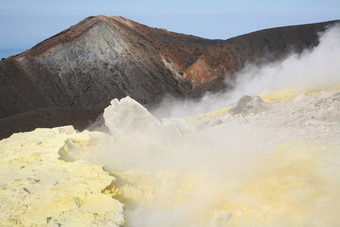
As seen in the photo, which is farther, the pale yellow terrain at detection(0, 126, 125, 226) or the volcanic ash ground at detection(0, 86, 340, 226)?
the volcanic ash ground at detection(0, 86, 340, 226)

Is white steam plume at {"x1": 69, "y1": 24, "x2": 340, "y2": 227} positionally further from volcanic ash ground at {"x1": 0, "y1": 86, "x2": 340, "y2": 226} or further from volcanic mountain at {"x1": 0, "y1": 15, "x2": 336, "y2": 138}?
volcanic mountain at {"x1": 0, "y1": 15, "x2": 336, "y2": 138}

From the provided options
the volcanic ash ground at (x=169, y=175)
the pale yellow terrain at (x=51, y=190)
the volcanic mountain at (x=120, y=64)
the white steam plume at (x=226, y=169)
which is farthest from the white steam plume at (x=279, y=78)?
the pale yellow terrain at (x=51, y=190)

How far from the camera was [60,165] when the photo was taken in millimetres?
4285

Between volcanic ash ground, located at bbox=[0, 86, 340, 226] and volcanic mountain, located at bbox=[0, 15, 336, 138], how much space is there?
28.0 ft

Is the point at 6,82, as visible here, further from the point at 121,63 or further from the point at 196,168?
the point at 196,168

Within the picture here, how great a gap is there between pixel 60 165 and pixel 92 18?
1946 cm

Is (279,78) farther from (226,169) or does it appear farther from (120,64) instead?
(226,169)

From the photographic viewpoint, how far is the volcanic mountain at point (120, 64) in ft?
57.0

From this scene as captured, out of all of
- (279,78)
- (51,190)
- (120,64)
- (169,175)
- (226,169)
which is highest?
(120,64)

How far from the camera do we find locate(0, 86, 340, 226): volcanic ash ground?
10.8ft

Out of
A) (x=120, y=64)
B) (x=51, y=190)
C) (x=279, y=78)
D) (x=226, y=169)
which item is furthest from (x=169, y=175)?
(x=120, y=64)

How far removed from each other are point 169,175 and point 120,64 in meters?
15.7

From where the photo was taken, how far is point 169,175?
4391 mm

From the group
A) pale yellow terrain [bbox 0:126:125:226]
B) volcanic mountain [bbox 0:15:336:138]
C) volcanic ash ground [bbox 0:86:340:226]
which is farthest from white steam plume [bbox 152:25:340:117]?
pale yellow terrain [bbox 0:126:125:226]
